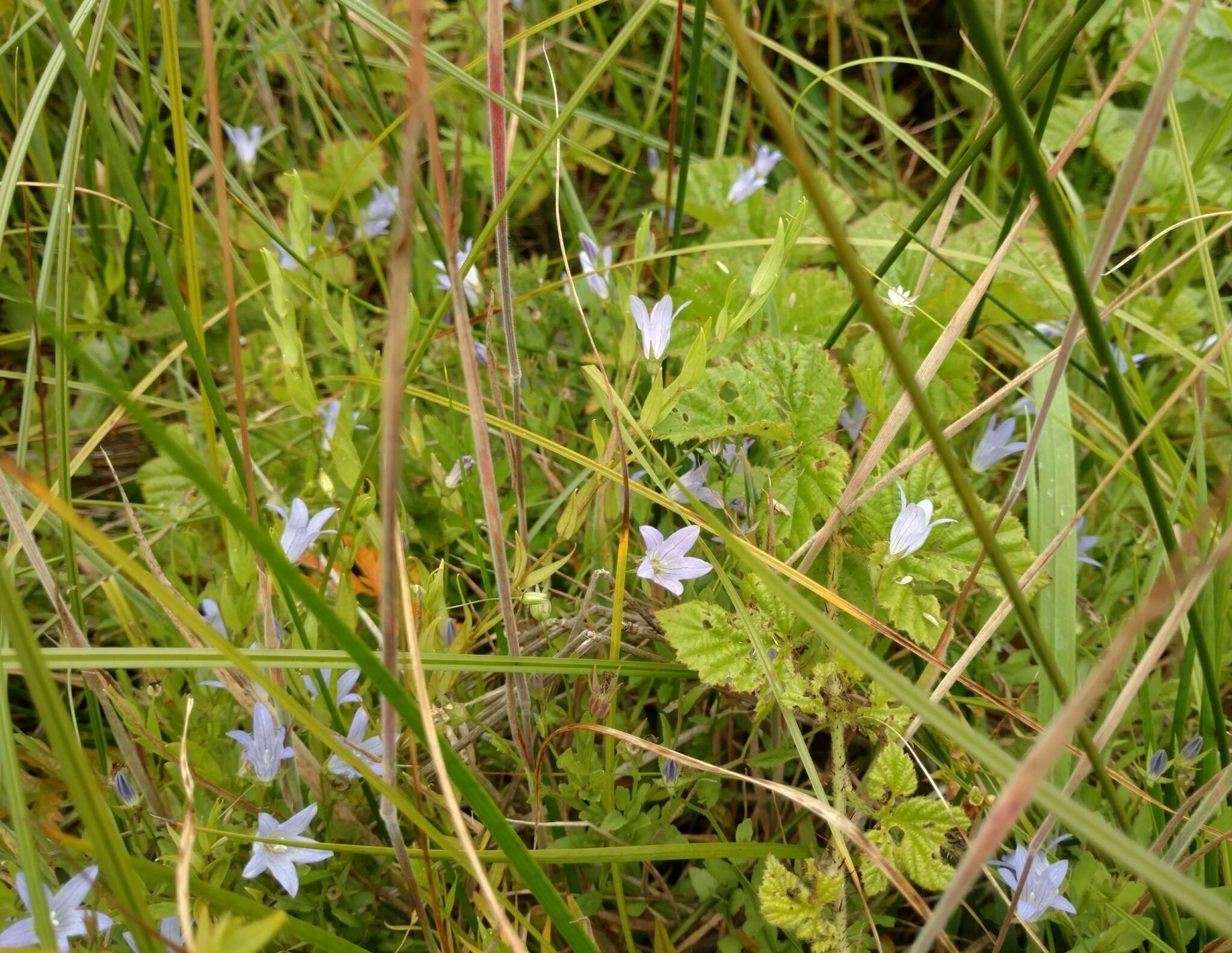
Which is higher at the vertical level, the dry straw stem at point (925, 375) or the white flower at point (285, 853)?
the dry straw stem at point (925, 375)

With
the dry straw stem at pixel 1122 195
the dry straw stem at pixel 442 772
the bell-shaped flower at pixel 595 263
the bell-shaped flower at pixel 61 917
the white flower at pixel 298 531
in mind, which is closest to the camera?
the dry straw stem at pixel 1122 195

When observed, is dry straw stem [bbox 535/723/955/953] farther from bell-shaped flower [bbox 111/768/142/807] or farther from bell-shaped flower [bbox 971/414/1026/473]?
bell-shaped flower [bbox 971/414/1026/473]

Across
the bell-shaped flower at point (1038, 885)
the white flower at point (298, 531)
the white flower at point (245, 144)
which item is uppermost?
the white flower at point (245, 144)

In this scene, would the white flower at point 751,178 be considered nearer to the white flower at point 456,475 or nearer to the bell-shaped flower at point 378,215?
the bell-shaped flower at point 378,215

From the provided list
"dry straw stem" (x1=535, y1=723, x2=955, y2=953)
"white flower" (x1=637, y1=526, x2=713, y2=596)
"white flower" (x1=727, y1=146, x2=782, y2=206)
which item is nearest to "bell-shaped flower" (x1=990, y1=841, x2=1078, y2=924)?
"dry straw stem" (x1=535, y1=723, x2=955, y2=953)

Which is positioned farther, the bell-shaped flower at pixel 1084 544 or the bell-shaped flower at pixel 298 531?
the bell-shaped flower at pixel 1084 544

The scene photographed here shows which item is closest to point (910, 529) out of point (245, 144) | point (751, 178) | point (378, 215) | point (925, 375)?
point (925, 375)

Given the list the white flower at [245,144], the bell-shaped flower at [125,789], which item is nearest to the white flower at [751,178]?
the white flower at [245,144]
